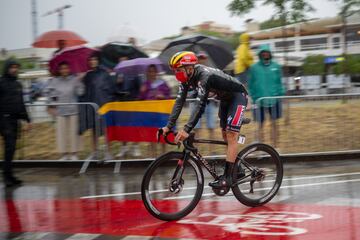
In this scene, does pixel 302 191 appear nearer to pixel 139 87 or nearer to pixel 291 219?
pixel 291 219

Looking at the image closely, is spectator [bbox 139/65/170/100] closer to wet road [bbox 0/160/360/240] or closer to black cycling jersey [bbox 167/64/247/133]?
wet road [bbox 0/160/360/240]

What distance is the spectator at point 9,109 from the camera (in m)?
8.76

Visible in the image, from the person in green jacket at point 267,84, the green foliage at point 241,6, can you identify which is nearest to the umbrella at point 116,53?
the person in green jacket at point 267,84

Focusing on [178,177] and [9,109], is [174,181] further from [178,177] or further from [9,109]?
[9,109]

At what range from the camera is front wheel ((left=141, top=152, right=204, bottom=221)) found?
19.4ft

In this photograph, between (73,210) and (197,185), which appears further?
(73,210)

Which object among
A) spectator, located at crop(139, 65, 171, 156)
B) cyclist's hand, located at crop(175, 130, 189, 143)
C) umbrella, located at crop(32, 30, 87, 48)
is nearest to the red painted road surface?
cyclist's hand, located at crop(175, 130, 189, 143)

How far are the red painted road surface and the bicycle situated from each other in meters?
0.17

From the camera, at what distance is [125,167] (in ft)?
32.8

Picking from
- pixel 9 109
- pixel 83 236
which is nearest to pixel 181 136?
pixel 83 236

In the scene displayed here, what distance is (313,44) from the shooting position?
183 feet

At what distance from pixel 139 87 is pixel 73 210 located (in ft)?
13.4

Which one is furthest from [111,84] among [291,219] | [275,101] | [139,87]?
[291,219]

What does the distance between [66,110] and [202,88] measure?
4.95 meters
